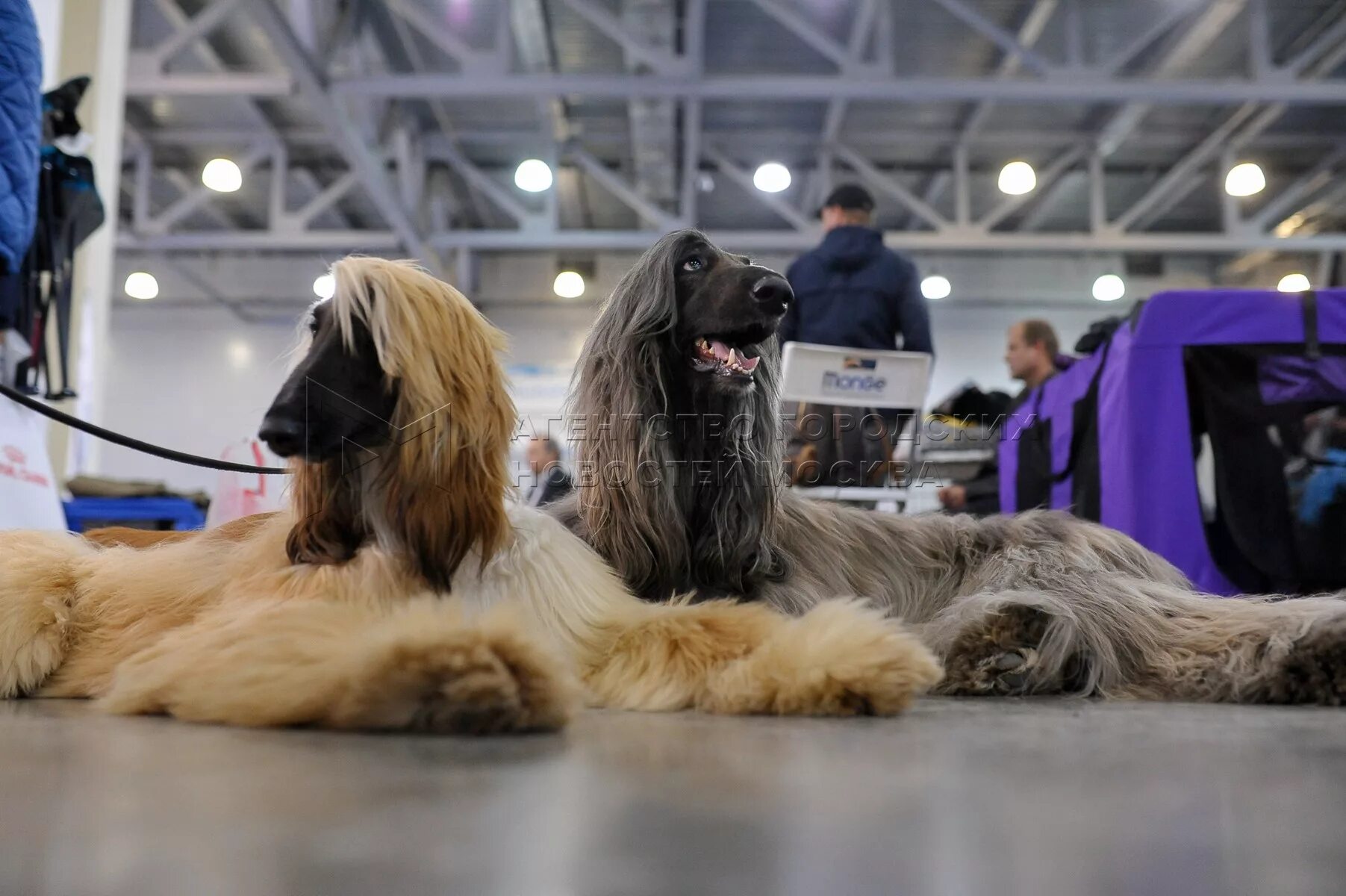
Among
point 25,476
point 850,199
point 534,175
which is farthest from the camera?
point 534,175

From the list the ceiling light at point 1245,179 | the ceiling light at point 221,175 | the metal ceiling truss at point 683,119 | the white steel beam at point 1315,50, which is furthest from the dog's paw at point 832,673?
the ceiling light at point 1245,179

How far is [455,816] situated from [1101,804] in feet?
1.88

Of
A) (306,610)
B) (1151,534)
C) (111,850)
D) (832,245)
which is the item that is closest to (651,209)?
(832,245)

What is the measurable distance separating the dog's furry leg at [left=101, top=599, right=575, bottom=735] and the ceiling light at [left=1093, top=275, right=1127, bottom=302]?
484 inches

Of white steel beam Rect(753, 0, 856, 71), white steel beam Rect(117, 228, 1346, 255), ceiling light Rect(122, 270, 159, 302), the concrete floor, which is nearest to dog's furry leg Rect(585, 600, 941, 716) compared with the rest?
the concrete floor

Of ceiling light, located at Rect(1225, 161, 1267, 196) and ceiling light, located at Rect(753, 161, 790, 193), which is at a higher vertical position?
ceiling light, located at Rect(1225, 161, 1267, 196)

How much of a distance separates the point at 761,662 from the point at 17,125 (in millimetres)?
2716

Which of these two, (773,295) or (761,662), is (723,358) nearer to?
(773,295)

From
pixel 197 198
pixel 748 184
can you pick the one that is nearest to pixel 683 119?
pixel 748 184

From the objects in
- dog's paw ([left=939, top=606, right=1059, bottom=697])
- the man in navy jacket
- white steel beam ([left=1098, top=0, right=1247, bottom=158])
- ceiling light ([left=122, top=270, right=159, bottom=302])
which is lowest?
dog's paw ([left=939, top=606, right=1059, bottom=697])

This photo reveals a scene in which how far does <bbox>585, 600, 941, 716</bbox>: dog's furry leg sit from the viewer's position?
1.46 metres

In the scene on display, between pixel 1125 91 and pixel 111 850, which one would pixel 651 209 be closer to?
pixel 1125 91

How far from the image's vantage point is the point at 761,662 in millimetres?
1531

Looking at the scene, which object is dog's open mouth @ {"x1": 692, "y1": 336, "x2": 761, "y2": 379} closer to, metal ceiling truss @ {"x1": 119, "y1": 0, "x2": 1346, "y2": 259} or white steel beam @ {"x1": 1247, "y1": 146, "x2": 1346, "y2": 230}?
metal ceiling truss @ {"x1": 119, "y1": 0, "x2": 1346, "y2": 259}
